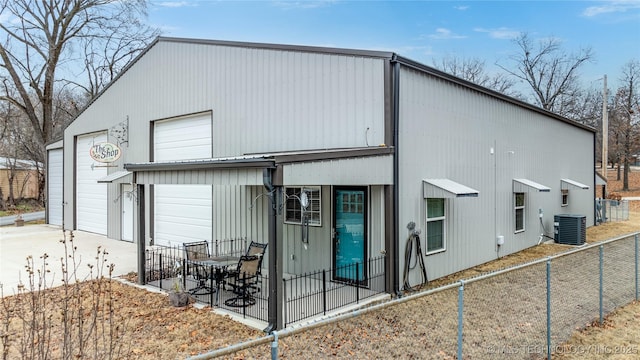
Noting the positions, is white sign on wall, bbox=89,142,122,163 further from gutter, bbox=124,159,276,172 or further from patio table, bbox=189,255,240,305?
patio table, bbox=189,255,240,305

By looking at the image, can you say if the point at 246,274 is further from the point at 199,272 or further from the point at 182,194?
the point at 182,194

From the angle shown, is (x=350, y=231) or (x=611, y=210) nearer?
(x=350, y=231)

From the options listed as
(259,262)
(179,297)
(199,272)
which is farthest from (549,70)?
(179,297)

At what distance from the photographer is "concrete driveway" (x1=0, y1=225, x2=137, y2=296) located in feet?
32.7

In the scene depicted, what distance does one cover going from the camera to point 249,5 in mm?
16688

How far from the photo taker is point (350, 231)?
337 inches

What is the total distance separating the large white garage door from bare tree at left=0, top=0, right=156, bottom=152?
16384 mm

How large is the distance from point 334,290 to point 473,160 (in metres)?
5.42

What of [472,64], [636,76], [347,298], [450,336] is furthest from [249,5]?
[636,76]

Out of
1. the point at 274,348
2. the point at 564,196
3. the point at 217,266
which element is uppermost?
the point at 564,196

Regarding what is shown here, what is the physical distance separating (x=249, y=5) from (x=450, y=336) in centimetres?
1519

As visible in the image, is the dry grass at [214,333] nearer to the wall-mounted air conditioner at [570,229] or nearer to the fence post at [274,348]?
the fence post at [274,348]

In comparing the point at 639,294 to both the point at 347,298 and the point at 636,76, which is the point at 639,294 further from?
the point at 636,76

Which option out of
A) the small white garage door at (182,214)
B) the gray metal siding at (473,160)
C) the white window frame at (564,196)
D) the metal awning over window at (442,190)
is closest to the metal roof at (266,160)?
the gray metal siding at (473,160)
